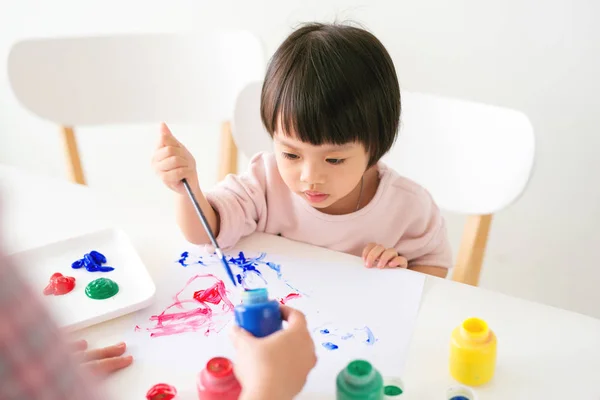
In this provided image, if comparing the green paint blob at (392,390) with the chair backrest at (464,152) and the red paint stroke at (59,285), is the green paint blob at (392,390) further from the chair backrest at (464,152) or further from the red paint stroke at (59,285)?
the chair backrest at (464,152)

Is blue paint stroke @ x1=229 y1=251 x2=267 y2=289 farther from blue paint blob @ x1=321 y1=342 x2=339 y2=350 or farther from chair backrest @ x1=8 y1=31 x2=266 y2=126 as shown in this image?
chair backrest @ x1=8 y1=31 x2=266 y2=126

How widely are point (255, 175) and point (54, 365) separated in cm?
76

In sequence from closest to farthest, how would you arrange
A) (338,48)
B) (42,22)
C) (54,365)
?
(54,365), (338,48), (42,22)

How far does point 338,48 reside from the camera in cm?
89

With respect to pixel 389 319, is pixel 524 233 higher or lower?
lower

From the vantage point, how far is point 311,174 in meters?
0.90

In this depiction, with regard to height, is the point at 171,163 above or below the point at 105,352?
above

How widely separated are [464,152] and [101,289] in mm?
632

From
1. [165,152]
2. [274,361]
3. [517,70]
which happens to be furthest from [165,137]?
[517,70]

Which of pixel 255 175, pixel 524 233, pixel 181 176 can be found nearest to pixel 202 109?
pixel 255 175

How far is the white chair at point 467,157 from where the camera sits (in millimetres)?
1078

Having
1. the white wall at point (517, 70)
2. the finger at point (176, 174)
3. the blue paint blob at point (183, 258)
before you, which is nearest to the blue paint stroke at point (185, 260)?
the blue paint blob at point (183, 258)

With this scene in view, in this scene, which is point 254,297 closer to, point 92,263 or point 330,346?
point 330,346

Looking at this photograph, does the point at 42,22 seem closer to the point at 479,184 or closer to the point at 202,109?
the point at 202,109
